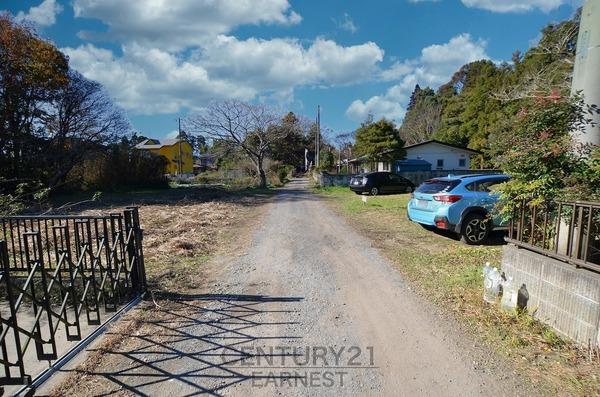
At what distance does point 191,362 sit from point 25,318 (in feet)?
8.09

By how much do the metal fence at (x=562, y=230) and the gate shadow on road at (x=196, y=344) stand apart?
2830 mm

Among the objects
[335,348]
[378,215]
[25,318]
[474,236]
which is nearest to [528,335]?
[335,348]

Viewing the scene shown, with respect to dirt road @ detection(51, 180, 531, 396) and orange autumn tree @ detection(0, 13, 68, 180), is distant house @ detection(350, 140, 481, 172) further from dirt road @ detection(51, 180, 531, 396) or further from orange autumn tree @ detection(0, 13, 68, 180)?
dirt road @ detection(51, 180, 531, 396)

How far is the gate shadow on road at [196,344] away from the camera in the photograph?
2.84 meters

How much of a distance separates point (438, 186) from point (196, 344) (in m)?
6.39

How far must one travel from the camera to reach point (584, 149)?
401 cm

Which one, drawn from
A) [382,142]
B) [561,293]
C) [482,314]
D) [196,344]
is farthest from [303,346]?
[382,142]

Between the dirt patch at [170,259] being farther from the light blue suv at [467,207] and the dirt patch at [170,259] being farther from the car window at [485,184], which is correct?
the car window at [485,184]

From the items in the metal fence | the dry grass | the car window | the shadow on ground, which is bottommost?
the dry grass

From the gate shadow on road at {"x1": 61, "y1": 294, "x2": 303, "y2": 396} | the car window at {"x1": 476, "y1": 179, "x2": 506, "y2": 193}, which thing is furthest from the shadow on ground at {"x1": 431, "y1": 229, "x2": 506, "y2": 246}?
the gate shadow on road at {"x1": 61, "y1": 294, "x2": 303, "y2": 396}

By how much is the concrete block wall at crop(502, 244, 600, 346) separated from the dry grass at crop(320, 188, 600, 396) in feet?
0.40

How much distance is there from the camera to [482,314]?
13.0ft

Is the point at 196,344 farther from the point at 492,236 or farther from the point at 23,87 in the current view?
the point at 23,87

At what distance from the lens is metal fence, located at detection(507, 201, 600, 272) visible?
3.31 m
